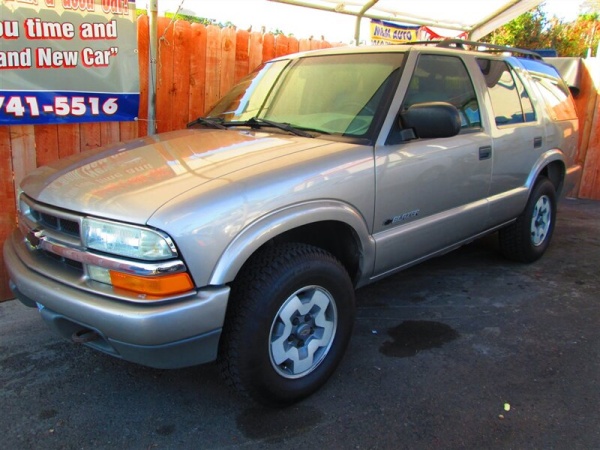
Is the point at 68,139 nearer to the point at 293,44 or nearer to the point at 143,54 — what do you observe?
the point at 143,54

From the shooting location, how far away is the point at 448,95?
147 inches

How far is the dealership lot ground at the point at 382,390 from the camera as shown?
100 inches

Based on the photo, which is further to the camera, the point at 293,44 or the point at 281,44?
the point at 293,44

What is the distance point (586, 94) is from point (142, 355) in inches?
312

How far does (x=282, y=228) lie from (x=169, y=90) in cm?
287

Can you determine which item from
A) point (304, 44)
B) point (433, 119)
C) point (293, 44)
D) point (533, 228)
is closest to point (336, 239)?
point (433, 119)

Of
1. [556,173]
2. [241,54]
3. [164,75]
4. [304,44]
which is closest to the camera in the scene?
[164,75]

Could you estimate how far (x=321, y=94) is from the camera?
3.48 meters

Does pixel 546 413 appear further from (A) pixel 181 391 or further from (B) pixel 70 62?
(B) pixel 70 62

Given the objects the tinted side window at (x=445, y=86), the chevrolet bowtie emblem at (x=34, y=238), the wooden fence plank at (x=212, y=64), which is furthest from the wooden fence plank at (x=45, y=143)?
the tinted side window at (x=445, y=86)

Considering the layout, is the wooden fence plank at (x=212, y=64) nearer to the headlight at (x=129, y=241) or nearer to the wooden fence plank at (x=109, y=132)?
the wooden fence plank at (x=109, y=132)

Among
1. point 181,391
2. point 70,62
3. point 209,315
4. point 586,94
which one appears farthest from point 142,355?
point 586,94

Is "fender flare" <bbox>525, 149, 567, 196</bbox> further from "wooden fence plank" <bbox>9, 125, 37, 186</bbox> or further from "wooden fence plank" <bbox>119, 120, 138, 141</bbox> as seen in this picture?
"wooden fence plank" <bbox>9, 125, 37, 186</bbox>

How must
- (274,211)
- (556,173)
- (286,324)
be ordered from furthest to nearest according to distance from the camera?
(556,173)
(286,324)
(274,211)
